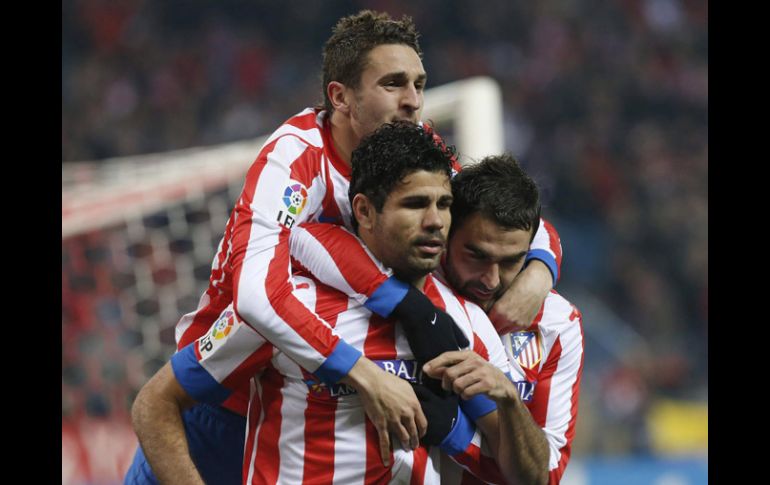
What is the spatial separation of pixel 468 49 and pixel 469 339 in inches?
365

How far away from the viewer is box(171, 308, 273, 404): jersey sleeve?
2682mm

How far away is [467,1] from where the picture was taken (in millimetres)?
11781

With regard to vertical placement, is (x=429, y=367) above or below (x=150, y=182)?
below

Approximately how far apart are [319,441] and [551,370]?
2.50ft

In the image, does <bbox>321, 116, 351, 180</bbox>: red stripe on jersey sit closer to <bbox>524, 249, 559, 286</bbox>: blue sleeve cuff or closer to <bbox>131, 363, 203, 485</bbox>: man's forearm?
<bbox>524, 249, 559, 286</bbox>: blue sleeve cuff

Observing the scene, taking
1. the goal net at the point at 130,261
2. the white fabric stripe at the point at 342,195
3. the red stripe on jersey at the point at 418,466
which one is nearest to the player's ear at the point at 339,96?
the white fabric stripe at the point at 342,195

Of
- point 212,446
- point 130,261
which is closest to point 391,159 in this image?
point 212,446

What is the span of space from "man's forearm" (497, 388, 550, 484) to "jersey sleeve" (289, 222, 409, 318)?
1.27 feet

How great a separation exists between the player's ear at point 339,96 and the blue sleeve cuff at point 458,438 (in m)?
1.05

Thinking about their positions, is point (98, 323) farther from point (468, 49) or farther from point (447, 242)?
point (468, 49)

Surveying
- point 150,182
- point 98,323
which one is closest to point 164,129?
point 98,323

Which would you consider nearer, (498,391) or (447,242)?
(498,391)

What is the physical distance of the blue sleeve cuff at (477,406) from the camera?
2666 mm
